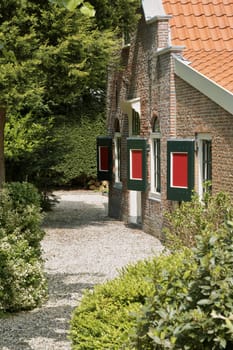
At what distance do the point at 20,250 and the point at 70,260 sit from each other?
4.79 m

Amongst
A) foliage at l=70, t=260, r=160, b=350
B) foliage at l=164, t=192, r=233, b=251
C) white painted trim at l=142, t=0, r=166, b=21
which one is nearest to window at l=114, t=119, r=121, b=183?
white painted trim at l=142, t=0, r=166, b=21

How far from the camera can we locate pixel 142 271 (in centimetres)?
584

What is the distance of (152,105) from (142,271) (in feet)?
37.3

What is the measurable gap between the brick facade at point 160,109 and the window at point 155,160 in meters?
0.15

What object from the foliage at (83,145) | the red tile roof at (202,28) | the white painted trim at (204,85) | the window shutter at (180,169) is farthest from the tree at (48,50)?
the foliage at (83,145)

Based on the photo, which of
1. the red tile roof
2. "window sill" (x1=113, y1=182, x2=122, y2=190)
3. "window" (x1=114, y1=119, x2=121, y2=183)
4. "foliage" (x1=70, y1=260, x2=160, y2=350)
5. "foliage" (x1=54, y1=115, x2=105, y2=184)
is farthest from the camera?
"foliage" (x1=54, y1=115, x2=105, y2=184)

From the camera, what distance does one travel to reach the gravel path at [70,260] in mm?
7844

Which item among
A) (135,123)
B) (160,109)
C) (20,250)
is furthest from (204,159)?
(20,250)

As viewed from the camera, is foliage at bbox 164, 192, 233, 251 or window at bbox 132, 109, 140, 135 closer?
foliage at bbox 164, 192, 233, 251

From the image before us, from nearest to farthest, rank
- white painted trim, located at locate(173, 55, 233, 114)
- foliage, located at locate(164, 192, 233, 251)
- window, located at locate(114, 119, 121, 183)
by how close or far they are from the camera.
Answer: foliage, located at locate(164, 192, 233, 251)
white painted trim, located at locate(173, 55, 233, 114)
window, located at locate(114, 119, 121, 183)

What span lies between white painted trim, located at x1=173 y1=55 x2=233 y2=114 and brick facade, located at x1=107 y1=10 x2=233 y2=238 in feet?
0.53

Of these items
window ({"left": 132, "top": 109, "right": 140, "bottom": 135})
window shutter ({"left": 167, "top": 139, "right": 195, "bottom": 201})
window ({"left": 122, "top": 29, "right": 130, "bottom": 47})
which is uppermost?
window ({"left": 122, "top": 29, "right": 130, "bottom": 47})

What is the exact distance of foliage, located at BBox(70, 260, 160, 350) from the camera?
16.6ft

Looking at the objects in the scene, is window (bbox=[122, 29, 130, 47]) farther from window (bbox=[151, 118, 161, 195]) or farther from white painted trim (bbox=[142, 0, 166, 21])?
window (bbox=[151, 118, 161, 195])
